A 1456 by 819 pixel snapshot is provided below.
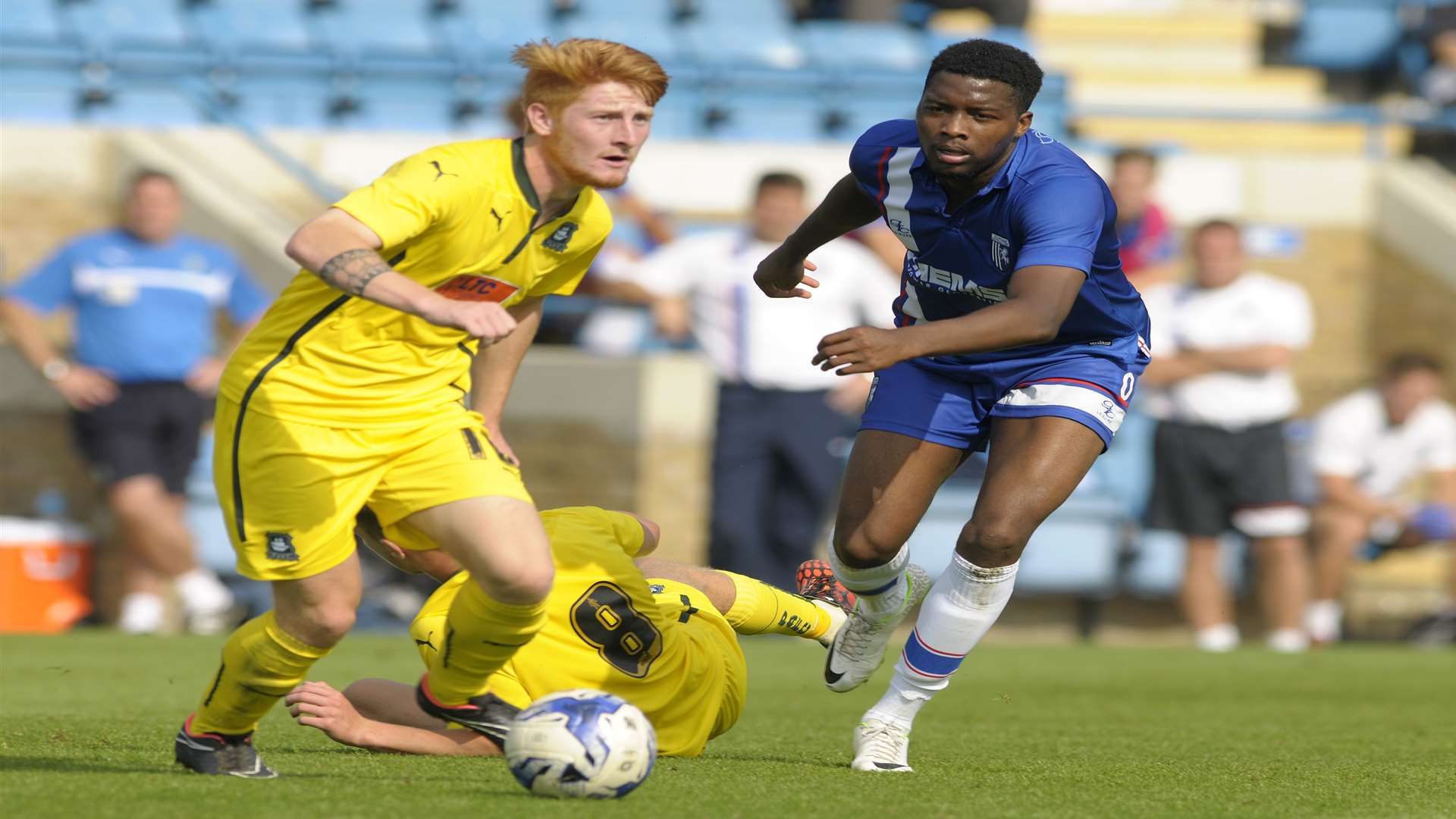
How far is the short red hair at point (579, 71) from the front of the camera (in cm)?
468

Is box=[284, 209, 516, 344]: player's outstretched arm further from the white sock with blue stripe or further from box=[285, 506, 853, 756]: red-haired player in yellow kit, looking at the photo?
the white sock with blue stripe

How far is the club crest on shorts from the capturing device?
4445 mm

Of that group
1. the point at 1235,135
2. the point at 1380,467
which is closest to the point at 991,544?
the point at 1380,467

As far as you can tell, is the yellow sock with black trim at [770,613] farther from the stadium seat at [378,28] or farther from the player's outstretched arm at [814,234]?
the stadium seat at [378,28]

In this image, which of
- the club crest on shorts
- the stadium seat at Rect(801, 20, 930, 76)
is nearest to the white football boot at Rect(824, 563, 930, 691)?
the club crest on shorts

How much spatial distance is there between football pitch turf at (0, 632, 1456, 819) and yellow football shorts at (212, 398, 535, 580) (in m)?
0.56

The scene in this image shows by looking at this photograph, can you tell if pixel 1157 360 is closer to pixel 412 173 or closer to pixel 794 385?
pixel 794 385

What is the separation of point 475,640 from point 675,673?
2.13ft

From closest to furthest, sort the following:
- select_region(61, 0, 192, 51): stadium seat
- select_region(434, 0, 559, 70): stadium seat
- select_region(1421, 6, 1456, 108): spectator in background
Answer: select_region(61, 0, 192, 51): stadium seat < select_region(434, 0, 559, 70): stadium seat < select_region(1421, 6, 1456, 108): spectator in background

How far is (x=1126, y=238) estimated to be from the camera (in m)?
11.2

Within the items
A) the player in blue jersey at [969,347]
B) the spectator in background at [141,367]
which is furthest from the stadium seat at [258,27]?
the player in blue jersey at [969,347]

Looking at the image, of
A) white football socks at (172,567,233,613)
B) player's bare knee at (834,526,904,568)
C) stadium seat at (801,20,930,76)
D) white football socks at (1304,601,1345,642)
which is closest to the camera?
A: player's bare knee at (834,526,904,568)

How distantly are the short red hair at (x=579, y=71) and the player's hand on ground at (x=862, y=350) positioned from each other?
844 mm

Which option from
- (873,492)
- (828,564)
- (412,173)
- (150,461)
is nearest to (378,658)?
(150,461)
